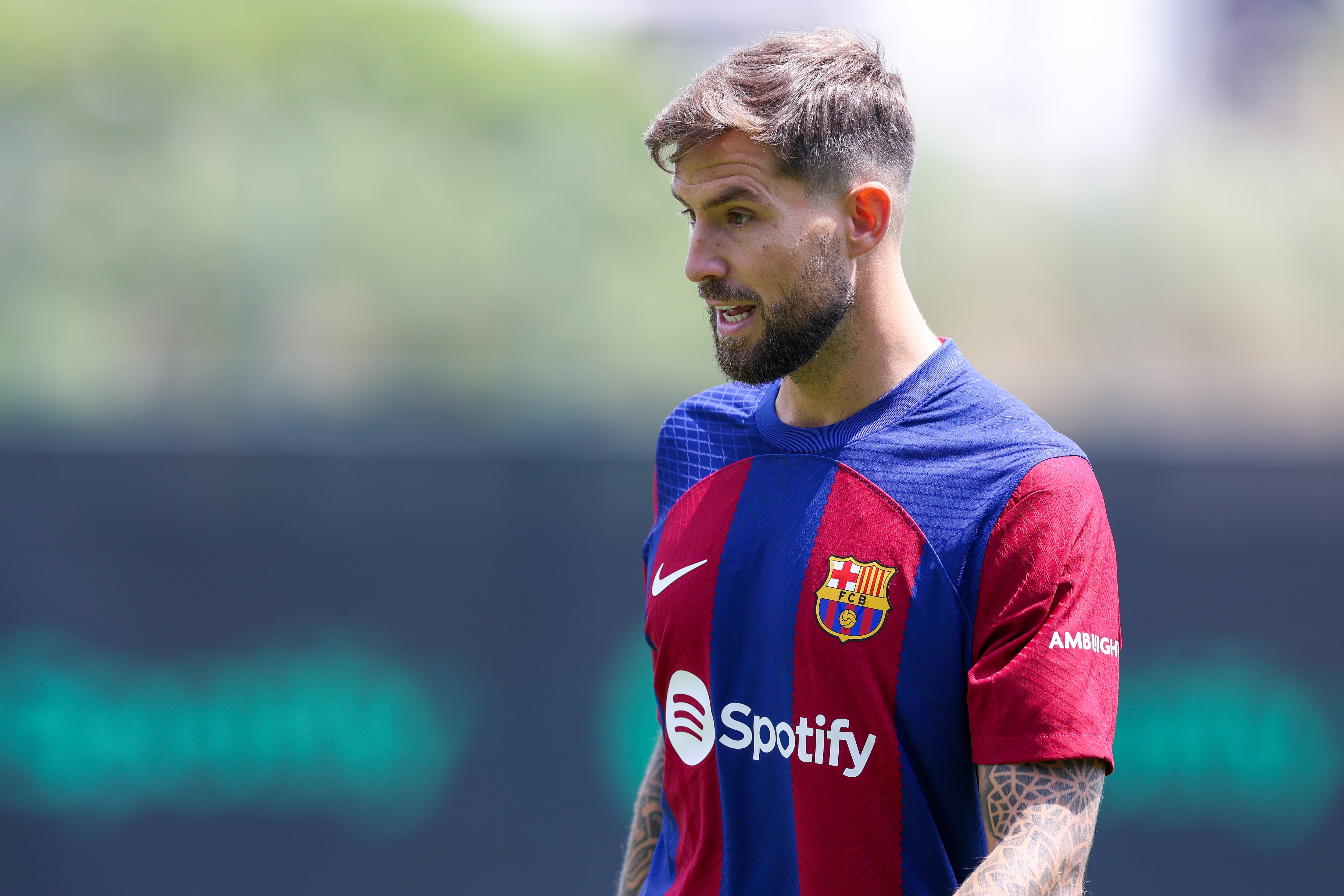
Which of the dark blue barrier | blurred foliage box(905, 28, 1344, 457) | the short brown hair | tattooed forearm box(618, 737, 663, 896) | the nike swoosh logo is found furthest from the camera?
blurred foliage box(905, 28, 1344, 457)

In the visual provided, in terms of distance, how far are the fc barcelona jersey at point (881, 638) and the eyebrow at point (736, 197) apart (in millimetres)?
352

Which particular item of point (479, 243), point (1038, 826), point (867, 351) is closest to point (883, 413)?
point (867, 351)

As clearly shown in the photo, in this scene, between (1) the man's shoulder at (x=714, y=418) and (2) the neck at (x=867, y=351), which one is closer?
(2) the neck at (x=867, y=351)

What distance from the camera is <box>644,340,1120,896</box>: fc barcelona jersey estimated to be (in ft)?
5.00

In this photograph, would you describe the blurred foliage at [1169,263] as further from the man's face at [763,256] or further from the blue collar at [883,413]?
the man's face at [763,256]

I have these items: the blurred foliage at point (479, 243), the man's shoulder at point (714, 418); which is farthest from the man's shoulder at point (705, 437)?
the blurred foliage at point (479, 243)

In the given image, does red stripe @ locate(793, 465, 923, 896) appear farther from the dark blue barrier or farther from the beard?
→ the dark blue barrier

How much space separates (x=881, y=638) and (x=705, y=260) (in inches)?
24.0

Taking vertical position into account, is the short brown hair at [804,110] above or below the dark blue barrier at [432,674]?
above

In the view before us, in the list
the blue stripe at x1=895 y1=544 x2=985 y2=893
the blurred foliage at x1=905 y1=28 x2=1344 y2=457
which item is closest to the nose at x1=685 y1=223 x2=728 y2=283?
the blue stripe at x1=895 y1=544 x2=985 y2=893

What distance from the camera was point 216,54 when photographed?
4.66m

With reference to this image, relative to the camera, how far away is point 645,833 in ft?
6.79

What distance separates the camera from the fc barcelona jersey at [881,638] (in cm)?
152

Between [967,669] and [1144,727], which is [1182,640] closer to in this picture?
[1144,727]
